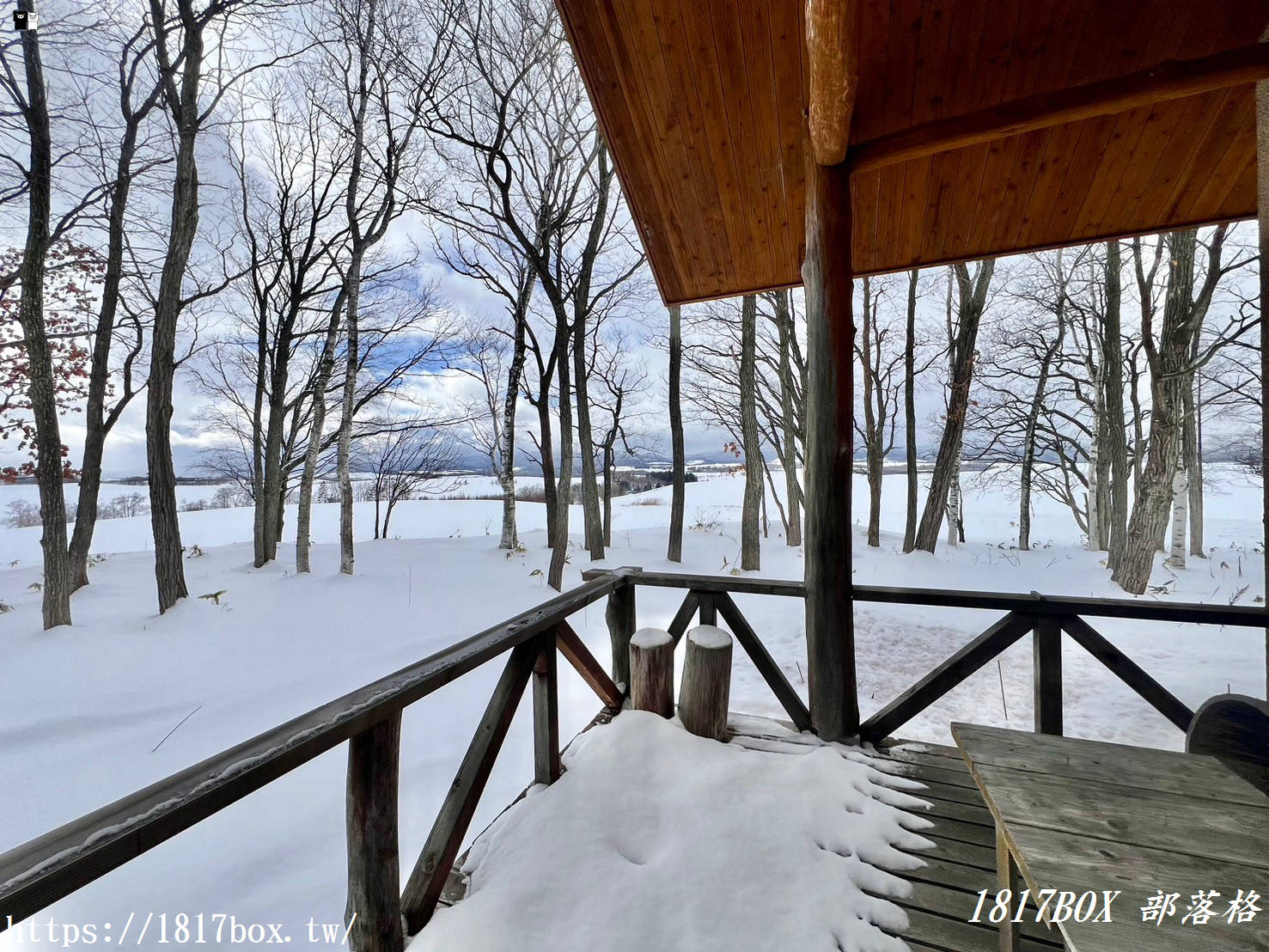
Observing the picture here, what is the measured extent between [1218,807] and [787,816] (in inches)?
43.6

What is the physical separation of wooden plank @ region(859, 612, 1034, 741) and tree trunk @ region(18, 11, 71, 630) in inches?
315

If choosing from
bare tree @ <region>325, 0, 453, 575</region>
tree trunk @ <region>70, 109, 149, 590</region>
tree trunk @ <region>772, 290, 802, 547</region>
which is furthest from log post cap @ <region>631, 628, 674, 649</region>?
tree trunk @ <region>70, 109, 149, 590</region>

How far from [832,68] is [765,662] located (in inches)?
98.4

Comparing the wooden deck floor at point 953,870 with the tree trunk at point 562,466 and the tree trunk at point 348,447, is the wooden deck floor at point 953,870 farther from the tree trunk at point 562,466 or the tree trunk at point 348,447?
the tree trunk at point 348,447

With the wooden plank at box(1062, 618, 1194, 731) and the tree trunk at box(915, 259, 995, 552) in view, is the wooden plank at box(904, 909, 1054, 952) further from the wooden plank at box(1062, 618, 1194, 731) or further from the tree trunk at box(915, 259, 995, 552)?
the tree trunk at box(915, 259, 995, 552)

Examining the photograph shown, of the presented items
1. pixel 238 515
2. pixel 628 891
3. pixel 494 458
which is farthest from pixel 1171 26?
pixel 238 515

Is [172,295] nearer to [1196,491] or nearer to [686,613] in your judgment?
[686,613]

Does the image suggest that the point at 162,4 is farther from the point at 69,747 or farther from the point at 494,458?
the point at 69,747

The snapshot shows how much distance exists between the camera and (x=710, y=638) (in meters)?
2.24

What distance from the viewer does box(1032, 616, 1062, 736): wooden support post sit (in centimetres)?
208

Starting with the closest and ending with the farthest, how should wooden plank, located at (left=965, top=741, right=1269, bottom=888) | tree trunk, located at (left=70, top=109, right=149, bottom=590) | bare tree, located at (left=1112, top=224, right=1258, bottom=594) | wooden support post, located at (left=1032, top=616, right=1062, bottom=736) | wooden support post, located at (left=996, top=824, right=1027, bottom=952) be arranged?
wooden plank, located at (left=965, top=741, right=1269, bottom=888)
wooden support post, located at (left=996, top=824, right=1027, bottom=952)
wooden support post, located at (left=1032, top=616, right=1062, bottom=736)
bare tree, located at (left=1112, top=224, right=1258, bottom=594)
tree trunk, located at (left=70, top=109, right=149, bottom=590)

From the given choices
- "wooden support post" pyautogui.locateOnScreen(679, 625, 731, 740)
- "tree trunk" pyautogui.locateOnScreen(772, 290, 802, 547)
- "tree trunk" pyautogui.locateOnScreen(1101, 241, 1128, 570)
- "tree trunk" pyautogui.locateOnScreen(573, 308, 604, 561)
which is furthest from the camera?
"tree trunk" pyautogui.locateOnScreen(772, 290, 802, 547)

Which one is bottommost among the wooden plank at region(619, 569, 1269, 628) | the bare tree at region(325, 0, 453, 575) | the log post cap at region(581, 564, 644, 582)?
the wooden plank at region(619, 569, 1269, 628)

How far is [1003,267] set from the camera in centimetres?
1016
